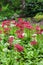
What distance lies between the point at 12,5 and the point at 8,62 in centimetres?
1131

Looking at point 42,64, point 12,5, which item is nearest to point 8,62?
point 42,64

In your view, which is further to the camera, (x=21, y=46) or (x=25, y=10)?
(x=25, y=10)

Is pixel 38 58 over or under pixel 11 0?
under

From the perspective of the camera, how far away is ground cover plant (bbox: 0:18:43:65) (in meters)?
6.38

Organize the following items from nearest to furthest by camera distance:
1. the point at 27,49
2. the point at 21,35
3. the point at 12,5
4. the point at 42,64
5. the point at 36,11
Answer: the point at 42,64, the point at 27,49, the point at 21,35, the point at 36,11, the point at 12,5

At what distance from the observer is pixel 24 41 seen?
783cm

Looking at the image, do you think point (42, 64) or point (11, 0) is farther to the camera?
point (11, 0)

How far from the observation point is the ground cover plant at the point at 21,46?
251 inches

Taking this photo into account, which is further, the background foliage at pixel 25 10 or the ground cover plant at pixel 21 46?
the background foliage at pixel 25 10

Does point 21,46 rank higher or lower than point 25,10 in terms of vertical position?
lower

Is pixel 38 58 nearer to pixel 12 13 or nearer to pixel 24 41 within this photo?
pixel 24 41

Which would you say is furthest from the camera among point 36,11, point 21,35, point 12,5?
point 12,5

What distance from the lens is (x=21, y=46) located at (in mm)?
6953

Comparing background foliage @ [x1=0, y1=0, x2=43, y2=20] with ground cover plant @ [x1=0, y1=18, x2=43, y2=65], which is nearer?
ground cover plant @ [x1=0, y1=18, x2=43, y2=65]
